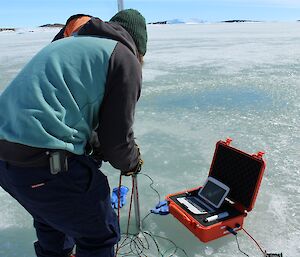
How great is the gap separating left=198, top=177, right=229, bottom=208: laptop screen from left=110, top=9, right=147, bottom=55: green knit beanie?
119 cm

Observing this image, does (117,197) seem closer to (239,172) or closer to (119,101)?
(239,172)

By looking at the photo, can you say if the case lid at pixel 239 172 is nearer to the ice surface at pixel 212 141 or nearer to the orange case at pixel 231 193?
the orange case at pixel 231 193

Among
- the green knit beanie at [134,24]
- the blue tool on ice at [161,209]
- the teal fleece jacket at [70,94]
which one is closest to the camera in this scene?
the teal fleece jacket at [70,94]

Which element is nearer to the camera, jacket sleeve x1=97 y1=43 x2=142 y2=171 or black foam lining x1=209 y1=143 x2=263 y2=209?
jacket sleeve x1=97 y1=43 x2=142 y2=171

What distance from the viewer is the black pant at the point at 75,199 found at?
128 cm

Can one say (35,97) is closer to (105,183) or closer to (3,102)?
(3,102)

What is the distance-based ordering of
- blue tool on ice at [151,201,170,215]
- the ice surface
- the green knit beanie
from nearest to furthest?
the green knit beanie, the ice surface, blue tool on ice at [151,201,170,215]

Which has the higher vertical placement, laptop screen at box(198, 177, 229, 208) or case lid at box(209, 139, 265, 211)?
case lid at box(209, 139, 265, 211)

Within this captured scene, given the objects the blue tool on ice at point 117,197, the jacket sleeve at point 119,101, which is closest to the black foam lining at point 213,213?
the blue tool on ice at point 117,197

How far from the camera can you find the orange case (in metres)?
2.01

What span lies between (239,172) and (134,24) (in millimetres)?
1234

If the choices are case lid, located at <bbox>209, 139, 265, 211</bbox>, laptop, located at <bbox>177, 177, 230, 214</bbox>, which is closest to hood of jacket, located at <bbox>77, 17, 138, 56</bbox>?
case lid, located at <bbox>209, 139, 265, 211</bbox>

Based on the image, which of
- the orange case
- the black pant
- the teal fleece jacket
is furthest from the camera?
the orange case

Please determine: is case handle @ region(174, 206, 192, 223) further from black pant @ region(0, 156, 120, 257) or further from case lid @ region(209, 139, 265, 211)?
black pant @ region(0, 156, 120, 257)
